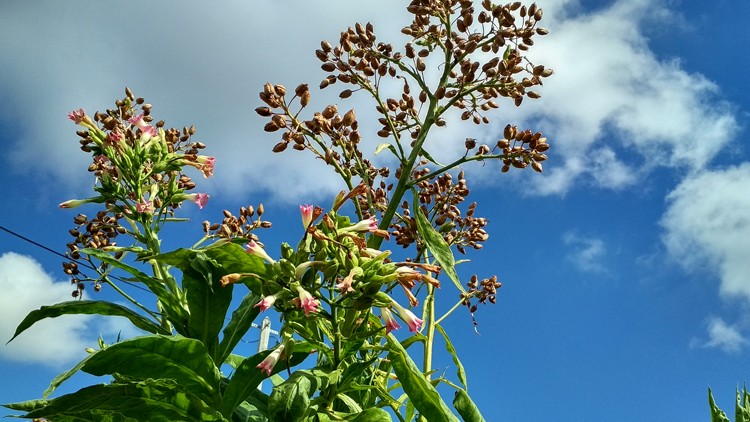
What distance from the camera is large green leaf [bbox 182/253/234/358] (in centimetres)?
149

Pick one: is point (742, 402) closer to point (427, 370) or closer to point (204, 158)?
point (427, 370)

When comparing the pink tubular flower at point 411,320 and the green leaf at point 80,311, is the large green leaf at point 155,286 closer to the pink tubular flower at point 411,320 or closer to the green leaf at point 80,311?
the green leaf at point 80,311

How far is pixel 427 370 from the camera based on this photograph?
184 cm

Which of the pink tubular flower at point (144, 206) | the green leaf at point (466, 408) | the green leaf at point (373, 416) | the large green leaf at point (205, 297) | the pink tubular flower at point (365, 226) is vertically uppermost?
the pink tubular flower at point (144, 206)

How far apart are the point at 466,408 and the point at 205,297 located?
60cm

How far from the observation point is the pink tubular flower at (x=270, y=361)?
1.30m

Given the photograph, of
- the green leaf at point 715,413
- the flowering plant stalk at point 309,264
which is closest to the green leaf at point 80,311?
the flowering plant stalk at point 309,264

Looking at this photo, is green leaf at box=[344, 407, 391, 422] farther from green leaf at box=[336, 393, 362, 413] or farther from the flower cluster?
the flower cluster

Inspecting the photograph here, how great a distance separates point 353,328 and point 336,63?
2.43 feet

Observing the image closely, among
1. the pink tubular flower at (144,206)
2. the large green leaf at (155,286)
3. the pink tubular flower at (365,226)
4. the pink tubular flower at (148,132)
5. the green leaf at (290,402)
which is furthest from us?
A: the pink tubular flower at (148,132)

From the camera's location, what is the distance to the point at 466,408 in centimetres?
147

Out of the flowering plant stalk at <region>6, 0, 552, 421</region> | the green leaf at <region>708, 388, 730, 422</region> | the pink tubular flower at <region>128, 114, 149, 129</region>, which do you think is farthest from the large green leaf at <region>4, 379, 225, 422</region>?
the green leaf at <region>708, 388, 730, 422</region>

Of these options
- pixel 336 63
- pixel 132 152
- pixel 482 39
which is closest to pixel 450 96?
pixel 482 39

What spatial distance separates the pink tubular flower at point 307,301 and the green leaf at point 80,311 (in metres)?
0.52
